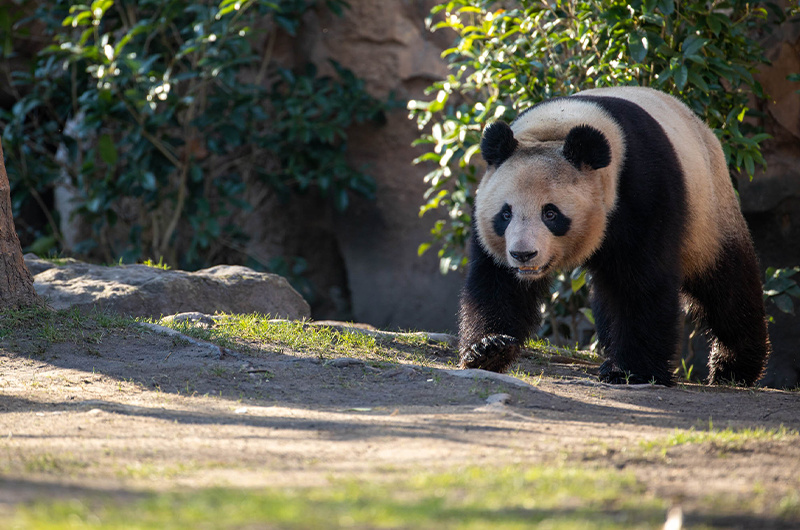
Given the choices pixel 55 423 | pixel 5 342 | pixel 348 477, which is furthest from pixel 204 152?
pixel 348 477

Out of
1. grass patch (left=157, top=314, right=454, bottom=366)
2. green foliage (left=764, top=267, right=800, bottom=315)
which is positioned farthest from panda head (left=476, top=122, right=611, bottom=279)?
green foliage (left=764, top=267, right=800, bottom=315)

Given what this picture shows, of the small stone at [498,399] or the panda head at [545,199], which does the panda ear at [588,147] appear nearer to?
the panda head at [545,199]

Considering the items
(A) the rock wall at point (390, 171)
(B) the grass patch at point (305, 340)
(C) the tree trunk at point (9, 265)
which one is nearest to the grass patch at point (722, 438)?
(B) the grass patch at point (305, 340)

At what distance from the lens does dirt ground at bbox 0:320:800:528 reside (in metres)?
2.61

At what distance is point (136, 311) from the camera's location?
19.9 ft

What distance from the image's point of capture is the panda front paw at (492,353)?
495 cm

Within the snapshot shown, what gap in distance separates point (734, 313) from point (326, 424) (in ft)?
12.5

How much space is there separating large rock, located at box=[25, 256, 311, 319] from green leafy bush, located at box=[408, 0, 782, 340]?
1.66 m

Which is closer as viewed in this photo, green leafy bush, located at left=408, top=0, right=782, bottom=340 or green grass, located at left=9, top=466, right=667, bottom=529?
green grass, located at left=9, top=466, right=667, bottom=529

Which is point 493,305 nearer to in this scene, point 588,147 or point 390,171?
point 588,147

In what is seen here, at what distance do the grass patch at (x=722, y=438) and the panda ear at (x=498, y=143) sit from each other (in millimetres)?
2083

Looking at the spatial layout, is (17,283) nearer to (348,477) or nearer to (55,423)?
(55,423)

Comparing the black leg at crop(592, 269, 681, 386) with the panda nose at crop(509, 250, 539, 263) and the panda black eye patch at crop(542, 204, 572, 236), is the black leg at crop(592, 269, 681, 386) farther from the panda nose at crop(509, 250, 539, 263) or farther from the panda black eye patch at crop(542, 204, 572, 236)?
the panda nose at crop(509, 250, 539, 263)

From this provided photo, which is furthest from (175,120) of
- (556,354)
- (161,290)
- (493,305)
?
(493,305)
